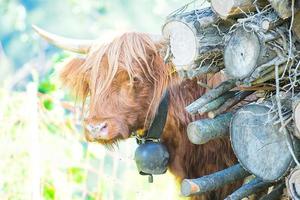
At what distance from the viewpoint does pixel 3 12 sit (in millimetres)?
7504

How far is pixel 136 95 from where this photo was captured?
12.1 feet

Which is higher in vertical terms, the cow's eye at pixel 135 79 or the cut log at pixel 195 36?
the cow's eye at pixel 135 79

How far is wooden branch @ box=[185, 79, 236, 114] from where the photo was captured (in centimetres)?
296

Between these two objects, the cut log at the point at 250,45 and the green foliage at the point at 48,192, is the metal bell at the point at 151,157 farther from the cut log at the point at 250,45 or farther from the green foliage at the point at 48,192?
the green foliage at the point at 48,192

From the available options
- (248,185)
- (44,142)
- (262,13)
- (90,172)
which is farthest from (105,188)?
(262,13)

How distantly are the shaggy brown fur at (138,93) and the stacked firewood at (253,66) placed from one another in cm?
66

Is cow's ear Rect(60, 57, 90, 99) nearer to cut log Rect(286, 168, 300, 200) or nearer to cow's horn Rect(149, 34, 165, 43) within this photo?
cow's horn Rect(149, 34, 165, 43)

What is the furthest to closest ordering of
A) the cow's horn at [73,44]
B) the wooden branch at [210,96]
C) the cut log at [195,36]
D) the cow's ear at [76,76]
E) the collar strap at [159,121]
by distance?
the cow's horn at [73,44] < the cow's ear at [76,76] < the collar strap at [159,121] < the wooden branch at [210,96] < the cut log at [195,36]

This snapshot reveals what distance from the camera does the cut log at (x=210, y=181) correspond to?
10.2ft

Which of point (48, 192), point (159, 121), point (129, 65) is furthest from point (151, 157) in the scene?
point (48, 192)

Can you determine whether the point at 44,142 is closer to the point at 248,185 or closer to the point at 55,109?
the point at 55,109

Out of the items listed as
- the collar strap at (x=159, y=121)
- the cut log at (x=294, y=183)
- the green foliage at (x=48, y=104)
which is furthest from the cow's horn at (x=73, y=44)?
the green foliage at (x=48, y=104)

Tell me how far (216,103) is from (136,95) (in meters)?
0.75

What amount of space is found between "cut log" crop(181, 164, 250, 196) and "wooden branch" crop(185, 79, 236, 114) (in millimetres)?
313
